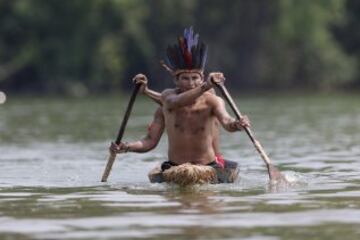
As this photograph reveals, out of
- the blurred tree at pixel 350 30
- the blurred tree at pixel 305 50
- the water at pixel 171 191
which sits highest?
the blurred tree at pixel 350 30

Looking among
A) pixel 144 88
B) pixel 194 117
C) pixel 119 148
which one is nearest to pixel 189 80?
pixel 194 117

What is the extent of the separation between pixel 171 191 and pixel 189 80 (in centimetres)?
171

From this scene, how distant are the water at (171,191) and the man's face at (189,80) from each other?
1326 millimetres

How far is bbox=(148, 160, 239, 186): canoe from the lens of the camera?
56.3 feet

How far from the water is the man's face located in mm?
1326

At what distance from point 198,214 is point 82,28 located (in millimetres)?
53349

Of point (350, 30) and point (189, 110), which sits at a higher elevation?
point (350, 30)

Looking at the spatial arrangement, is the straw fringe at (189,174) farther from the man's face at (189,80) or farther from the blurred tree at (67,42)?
the blurred tree at (67,42)

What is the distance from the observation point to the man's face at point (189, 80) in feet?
58.5

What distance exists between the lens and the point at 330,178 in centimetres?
1897

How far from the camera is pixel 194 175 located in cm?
1719

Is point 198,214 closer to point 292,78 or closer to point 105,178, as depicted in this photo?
point 105,178

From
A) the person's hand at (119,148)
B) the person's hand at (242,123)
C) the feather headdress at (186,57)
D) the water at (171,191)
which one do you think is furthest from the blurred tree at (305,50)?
the person's hand at (242,123)

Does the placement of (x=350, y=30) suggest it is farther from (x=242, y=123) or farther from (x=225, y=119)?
(x=242, y=123)
